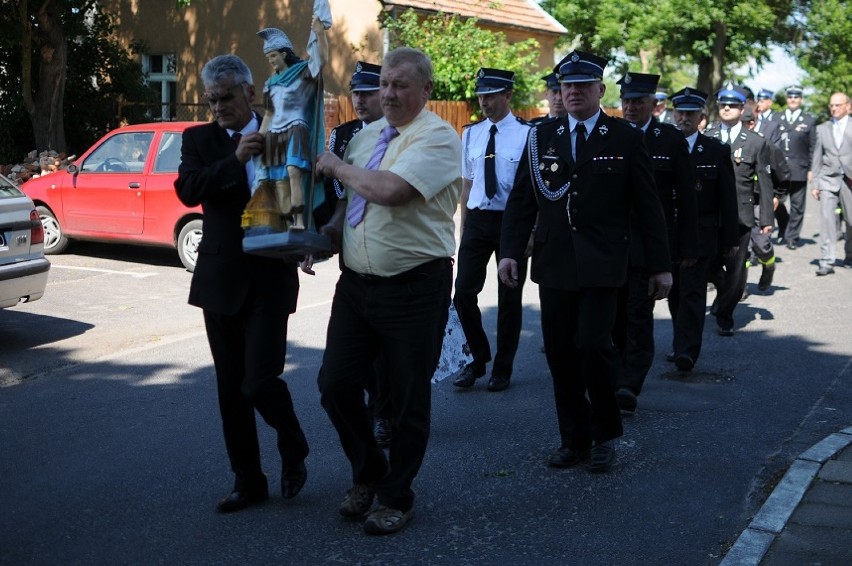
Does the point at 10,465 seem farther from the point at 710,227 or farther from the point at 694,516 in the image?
the point at 710,227

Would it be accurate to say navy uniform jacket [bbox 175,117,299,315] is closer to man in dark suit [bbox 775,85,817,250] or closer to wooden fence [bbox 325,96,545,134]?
man in dark suit [bbox 775,85,817,250]

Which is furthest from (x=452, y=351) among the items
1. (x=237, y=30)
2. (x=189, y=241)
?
(x=237, y=30)

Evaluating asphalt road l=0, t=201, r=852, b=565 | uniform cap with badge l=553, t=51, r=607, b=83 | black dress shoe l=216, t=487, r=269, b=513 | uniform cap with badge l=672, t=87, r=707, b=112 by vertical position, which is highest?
uniform cap with badge l=553, t=51, r=607, b=83

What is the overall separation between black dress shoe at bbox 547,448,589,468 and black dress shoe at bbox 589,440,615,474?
9 cm

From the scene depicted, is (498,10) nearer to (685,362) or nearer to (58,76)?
(58,76)

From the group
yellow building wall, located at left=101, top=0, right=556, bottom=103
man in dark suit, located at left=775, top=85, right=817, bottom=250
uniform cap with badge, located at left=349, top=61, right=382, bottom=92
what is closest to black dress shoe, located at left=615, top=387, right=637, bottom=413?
uniform cap with badge, located at left=349, top=61, right=382, bottom=92

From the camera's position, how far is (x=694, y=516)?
520cm

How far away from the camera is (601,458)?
5844 mm

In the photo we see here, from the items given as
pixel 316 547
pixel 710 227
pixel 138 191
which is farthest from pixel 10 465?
pixel 138 191

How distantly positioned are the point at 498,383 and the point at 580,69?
8.94 feet

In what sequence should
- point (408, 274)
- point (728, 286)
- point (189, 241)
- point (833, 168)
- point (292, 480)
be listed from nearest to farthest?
point (408, 274)
point (292, 480)
point (728, 286)
point (189, 241)
point (833, 168)

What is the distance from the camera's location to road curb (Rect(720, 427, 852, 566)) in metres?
4.64

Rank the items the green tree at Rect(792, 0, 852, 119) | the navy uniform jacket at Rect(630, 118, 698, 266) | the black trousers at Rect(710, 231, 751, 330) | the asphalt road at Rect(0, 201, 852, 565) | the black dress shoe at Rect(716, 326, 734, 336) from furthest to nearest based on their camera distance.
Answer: the green tree at Rect(792, 0, 852, 119)
the black dress shoe at Rect(716, 326, 734, 336)
the black trousers at Rect(710, 231, 751, 330)
the navy uniform jacket at Rect(630, 118, 698, 266)
the asphalt road at Rect(0, 201, 852, 565)

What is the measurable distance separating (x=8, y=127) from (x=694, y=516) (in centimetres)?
1846
